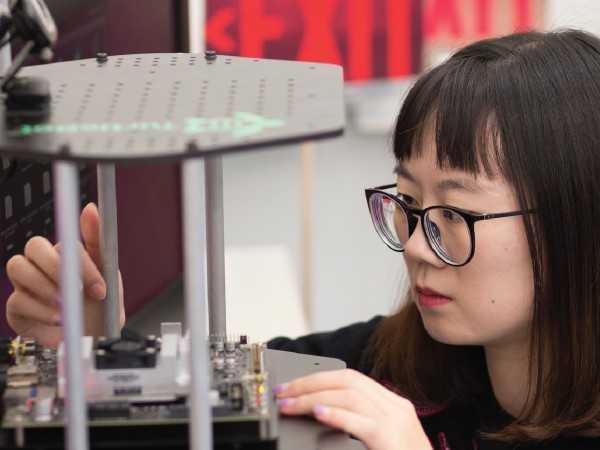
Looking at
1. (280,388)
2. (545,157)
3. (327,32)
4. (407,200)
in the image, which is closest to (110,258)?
(280,388)

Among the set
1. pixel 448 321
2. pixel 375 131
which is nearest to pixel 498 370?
pixel 448 321

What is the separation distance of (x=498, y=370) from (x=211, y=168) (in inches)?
20.6

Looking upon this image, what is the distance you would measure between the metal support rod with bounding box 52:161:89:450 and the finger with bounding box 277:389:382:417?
7.5 inches

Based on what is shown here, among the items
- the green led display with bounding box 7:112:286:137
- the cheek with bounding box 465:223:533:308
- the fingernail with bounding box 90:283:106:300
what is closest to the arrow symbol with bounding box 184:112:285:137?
the green led display with bounding box 7:112:286:137

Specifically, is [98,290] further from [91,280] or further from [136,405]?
[136,405]

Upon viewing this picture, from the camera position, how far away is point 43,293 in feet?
3.45

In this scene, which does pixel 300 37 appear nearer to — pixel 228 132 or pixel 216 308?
pixel 216 308

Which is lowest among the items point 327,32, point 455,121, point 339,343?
point 339,343

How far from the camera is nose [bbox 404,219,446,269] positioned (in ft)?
3.65

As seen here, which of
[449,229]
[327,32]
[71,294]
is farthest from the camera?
[327,32]

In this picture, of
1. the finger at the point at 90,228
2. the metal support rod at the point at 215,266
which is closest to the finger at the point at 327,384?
the metal support rod at the point at 215,266

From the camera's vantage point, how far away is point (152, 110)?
2.46 feet

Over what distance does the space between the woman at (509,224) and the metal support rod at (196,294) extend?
1.10 ft

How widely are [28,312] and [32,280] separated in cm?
4
